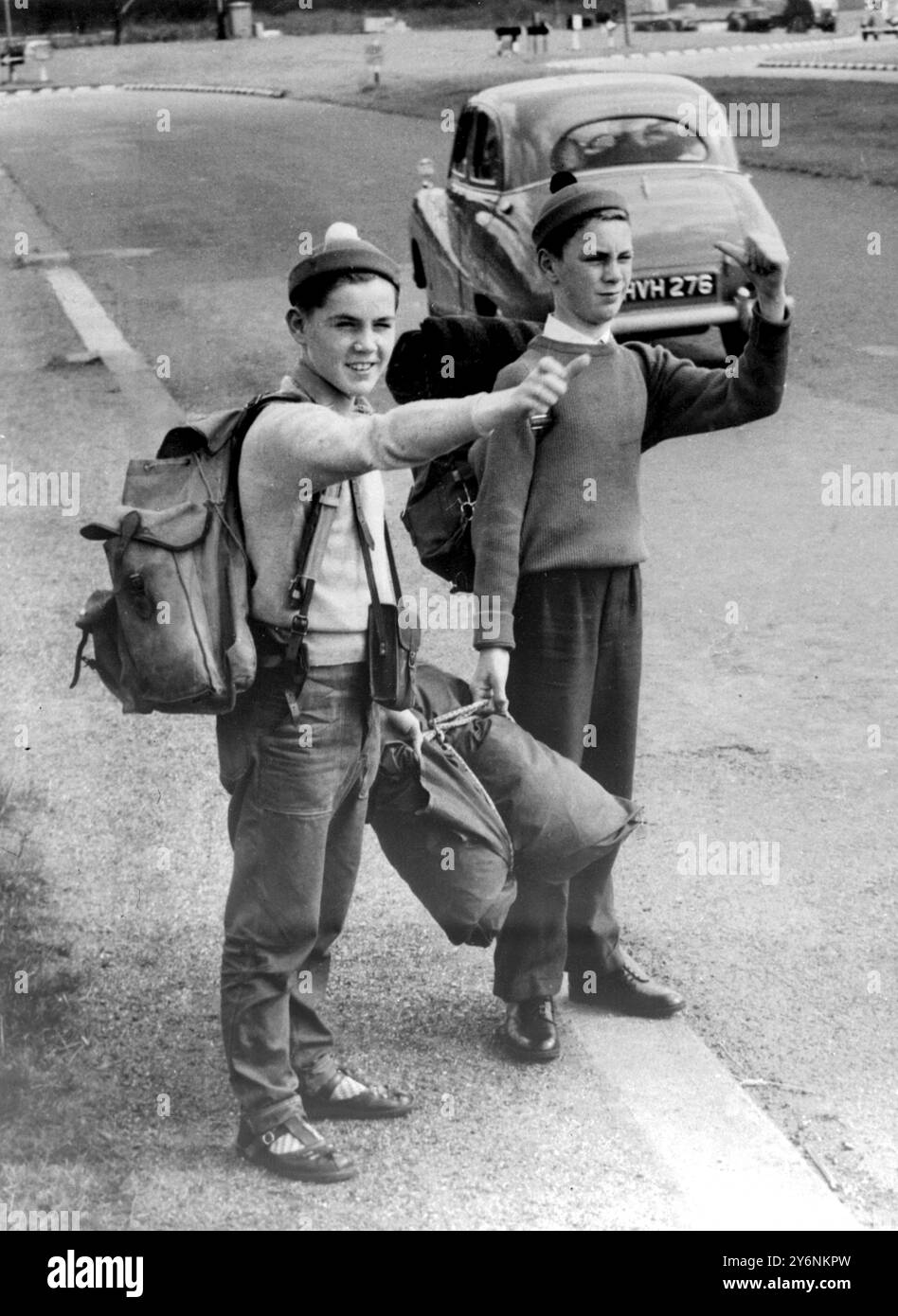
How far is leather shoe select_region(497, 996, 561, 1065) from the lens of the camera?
4.59m

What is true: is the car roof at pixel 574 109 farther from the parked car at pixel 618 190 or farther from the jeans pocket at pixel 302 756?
the jeans pocket at pixel 302 756

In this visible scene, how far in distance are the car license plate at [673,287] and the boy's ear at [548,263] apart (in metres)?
7.60

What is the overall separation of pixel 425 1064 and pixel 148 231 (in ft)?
54.7

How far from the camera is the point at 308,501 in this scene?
12.6 feet

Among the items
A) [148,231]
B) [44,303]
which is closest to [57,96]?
[148,231]

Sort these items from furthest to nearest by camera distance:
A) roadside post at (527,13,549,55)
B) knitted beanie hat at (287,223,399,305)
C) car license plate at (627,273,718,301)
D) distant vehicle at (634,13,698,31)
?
distant vehicle at (634,13,698,31), roadside post at (527,13,549,55), car license plate at (627,273,718,301), knitted beanie hat at (287,223,399,305)

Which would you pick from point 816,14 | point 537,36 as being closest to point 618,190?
point 537,36

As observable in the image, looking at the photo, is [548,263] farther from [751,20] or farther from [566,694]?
[751,20]

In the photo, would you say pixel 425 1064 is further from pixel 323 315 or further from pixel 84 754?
pixel 84 754

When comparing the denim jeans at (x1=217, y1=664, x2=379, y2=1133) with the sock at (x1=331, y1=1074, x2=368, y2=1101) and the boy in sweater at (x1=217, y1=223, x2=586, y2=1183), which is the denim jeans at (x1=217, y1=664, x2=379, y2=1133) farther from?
the sock at (x1=331, y1=1074, x2=368, y2=1101)

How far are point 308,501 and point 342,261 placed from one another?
474 mm

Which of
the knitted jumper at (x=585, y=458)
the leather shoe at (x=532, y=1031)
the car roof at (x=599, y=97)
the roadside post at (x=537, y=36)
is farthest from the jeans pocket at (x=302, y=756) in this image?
the roadside post at (x=537, y=36)

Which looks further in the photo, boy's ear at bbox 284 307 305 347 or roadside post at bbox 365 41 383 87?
roadside post at bbox 365 41 383 87

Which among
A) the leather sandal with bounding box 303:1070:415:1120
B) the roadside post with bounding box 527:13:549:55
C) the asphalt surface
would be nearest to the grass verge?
the asphalt surface
